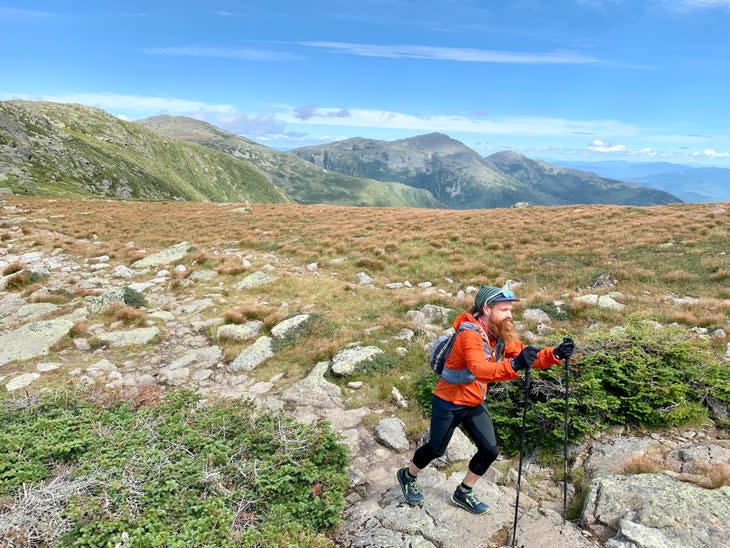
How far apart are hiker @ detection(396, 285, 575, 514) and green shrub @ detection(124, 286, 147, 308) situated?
11.9 meters

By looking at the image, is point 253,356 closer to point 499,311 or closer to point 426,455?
point 426,455

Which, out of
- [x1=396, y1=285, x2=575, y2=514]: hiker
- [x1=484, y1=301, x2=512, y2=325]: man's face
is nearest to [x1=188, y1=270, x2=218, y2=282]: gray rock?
[x1=396, y1=285, x2=575, y2=514]: hiker

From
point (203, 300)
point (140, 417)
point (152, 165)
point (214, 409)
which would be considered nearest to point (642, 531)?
point (214, 409)

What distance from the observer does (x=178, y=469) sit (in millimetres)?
5668

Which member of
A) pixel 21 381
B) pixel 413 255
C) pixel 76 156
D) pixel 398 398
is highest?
pixel 76 156

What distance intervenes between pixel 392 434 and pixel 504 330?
358 centimetres

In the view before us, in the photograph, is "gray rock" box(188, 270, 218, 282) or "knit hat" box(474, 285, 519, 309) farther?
"gray rock" box(188, 270, 218, 282)

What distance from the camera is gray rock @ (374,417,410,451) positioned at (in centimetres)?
732

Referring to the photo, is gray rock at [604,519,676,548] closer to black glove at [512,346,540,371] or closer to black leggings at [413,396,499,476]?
black leggings at [413,396,499,476]

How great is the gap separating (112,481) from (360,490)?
11.7ft

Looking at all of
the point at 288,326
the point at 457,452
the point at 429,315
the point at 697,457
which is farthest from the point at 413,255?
the point at 697,457

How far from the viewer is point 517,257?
61.5ft

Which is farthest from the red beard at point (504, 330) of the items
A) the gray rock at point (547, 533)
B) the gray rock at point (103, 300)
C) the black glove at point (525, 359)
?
Result: the gray rock at point (103, 300)

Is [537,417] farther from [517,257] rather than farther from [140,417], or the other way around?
[517,257]
